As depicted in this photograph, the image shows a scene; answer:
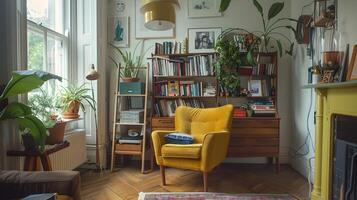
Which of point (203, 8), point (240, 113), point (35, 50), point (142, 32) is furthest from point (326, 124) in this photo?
point (35, 50)

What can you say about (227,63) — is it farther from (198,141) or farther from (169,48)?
(198,141)

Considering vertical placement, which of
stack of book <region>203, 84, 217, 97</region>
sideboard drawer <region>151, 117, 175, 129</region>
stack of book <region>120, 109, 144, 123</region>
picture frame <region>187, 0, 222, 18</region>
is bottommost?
sideboard drawer <region>151, 117, 175, 129</region>

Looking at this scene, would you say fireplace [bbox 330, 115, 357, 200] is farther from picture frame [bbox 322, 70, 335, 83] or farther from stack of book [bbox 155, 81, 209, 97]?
stack of book [bbox 155, 81, 209, 97]

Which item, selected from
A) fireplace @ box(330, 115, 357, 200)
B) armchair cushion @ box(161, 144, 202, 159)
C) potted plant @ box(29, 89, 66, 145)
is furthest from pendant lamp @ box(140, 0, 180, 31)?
fireplace @ box(330, 115, 357, 200)

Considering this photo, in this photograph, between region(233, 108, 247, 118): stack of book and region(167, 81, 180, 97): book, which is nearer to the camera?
region(233, 108, 247, 118): stack of book

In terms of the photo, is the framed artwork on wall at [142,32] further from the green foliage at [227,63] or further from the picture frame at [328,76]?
the picture frame at [328,76]

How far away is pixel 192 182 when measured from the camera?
2.89 metres

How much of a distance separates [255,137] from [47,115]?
238 centimetres

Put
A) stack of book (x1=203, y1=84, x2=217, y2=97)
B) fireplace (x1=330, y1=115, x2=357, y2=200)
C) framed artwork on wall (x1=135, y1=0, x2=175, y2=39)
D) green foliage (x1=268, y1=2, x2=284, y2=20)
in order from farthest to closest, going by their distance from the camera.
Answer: framed artwork on wall (x1=135, y1=0, x2=175, y2=39), stack of book (x1=203, y1=84, x2=217, y2=97), green foliage (x1=268, y1=2, x2=284, y2=20), fireplace (x1=330, y1=115, x2=357, y2=200)

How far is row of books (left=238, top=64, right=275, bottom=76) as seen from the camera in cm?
338

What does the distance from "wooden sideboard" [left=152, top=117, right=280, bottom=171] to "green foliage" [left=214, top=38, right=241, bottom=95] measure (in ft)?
1.65

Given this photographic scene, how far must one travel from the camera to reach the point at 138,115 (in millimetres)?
3369

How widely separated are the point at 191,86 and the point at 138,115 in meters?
0.81

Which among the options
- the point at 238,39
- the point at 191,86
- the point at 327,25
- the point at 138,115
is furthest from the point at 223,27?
the point at 138,115
